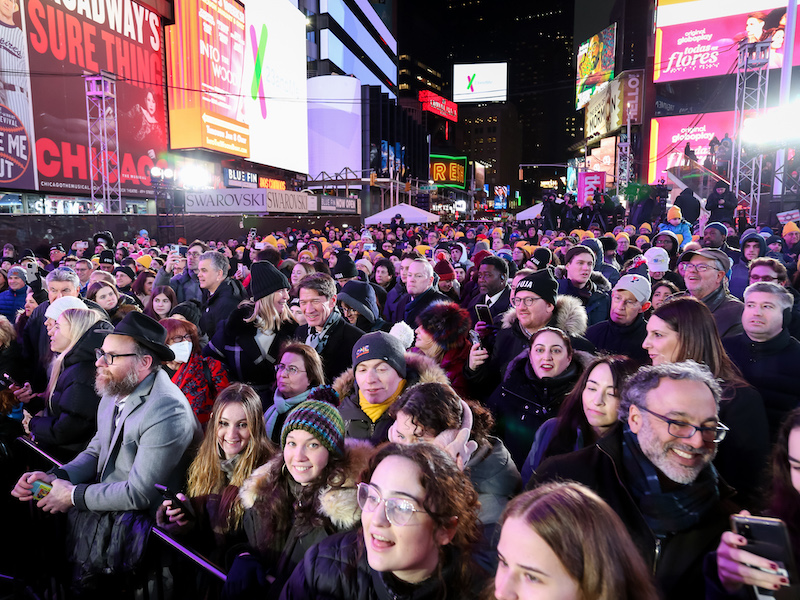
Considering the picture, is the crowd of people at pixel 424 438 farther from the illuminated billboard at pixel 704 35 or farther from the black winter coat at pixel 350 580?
the illuminated billboard at pixel 704 35

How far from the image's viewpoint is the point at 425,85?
109250 mm

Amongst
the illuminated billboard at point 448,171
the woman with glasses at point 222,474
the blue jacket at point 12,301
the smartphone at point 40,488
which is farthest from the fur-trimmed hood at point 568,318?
the illuminated billboard at point 448,171

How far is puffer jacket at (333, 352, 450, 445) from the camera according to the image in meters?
3.01

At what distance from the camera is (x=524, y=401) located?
3309 millimetres

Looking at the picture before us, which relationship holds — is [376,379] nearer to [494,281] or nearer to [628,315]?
[628,315]

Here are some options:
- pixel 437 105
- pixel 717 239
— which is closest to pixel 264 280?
pixel 717 239

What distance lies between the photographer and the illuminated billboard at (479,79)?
94000mm

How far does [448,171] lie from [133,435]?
319ft

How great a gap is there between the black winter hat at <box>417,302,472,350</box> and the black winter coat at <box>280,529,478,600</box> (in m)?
2.05

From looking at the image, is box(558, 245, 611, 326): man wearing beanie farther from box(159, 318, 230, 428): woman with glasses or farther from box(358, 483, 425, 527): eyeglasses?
box(358, 483, 425, 527): eyeglasses

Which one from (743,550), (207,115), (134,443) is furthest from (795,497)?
(207,115)

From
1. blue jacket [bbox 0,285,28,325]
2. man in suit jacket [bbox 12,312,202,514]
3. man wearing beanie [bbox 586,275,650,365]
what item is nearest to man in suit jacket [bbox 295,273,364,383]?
man in suit jacket [bbox 12,312,202,514]

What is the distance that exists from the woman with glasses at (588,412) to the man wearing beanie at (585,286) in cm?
308

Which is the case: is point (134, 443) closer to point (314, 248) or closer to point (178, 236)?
point (314, 248)
